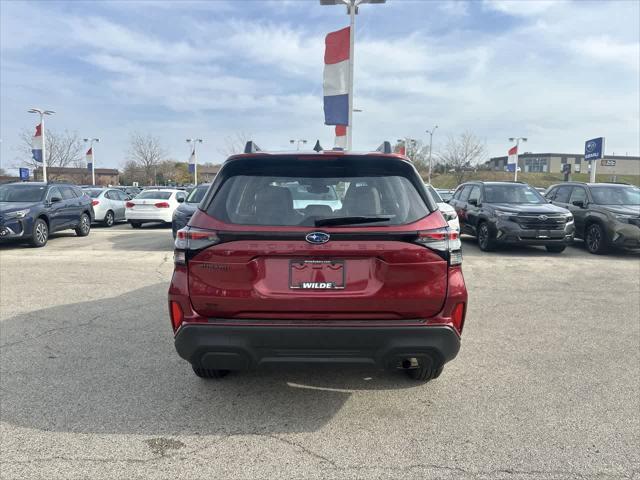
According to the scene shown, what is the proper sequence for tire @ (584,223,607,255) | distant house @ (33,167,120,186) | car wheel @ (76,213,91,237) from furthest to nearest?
distant house @ (33,167,120,186), car wheel @ (76,213,91,237), tire @ (584,223,607,255)

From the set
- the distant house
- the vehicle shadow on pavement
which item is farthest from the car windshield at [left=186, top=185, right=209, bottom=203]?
the distant house

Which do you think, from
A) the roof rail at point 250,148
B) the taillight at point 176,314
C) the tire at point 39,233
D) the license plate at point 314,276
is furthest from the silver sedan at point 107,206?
the license plate at point 314,276

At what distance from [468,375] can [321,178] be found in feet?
7.09

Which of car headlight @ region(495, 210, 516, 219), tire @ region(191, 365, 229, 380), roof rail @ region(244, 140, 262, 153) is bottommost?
tire @ region(191, 365, 229, 380)

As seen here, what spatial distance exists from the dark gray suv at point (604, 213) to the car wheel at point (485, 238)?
2.51 m

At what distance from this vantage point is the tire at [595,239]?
36.5 feet

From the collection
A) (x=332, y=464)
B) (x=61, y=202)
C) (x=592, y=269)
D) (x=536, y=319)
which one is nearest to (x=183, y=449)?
(x=332, y=464)

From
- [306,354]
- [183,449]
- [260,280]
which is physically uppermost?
[260,280]

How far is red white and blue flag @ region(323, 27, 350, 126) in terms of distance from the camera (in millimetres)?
12914

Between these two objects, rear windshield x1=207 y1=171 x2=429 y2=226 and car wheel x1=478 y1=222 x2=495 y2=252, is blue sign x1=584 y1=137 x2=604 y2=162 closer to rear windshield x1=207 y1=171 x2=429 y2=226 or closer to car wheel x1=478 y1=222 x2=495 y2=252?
car wheel x1=478 y1=222 x2=495 y2=252

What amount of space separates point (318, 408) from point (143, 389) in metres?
1.39

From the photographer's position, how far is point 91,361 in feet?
14.1

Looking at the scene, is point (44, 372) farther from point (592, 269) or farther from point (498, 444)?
point (592, 269)

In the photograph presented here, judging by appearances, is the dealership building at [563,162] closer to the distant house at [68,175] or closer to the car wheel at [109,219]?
the distant house at [68,175]
